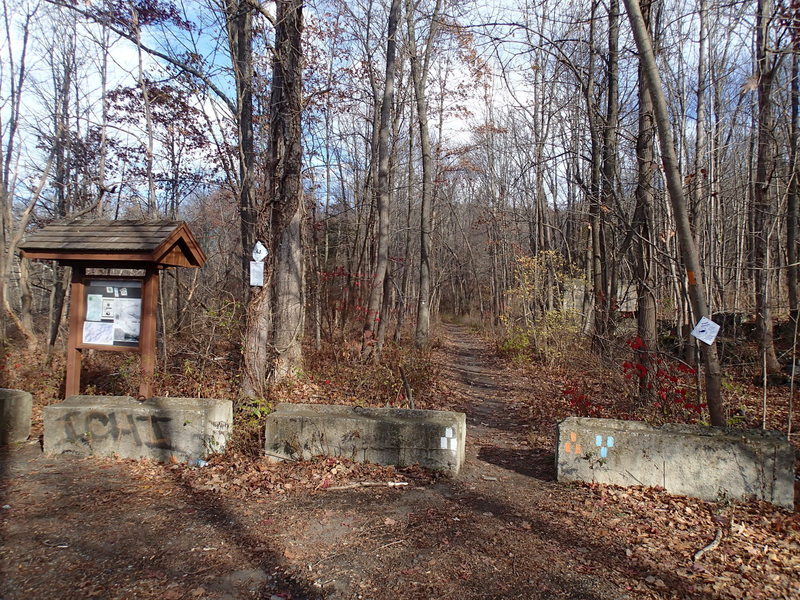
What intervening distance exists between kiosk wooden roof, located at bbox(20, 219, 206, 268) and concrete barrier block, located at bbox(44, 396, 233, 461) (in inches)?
73.4

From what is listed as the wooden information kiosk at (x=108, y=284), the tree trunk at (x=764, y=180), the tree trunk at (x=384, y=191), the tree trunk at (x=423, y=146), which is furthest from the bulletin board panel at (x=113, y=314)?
the tree trunk at (x=423, y=146)

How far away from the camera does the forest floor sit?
11.1 ft

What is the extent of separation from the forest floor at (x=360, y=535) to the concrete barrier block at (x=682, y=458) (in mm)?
159

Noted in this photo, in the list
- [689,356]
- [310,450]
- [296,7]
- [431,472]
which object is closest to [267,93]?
[296,7]

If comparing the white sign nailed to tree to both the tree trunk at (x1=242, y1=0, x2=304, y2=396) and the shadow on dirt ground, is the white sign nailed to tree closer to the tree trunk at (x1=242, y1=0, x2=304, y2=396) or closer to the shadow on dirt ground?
the tree trunk at (x1=242, y1=0, x2=304, y2=396)

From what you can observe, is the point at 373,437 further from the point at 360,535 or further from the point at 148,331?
the point at 148,331

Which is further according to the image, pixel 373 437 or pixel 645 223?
pixel 645 223

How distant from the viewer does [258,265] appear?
253 inches

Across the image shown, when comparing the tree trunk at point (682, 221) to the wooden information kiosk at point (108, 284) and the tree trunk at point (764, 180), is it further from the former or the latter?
the wooden information kiosk at point (108, 284)

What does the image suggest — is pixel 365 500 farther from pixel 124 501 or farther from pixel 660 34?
pixel 660 34

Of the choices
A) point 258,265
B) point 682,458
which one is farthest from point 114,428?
point 682,458

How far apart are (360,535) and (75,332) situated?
192 inches

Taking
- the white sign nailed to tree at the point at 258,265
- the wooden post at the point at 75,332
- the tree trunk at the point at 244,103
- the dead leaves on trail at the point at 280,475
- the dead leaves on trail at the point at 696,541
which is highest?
the tree trunk at the point at 244,103

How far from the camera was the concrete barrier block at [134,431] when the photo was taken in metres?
5.79
